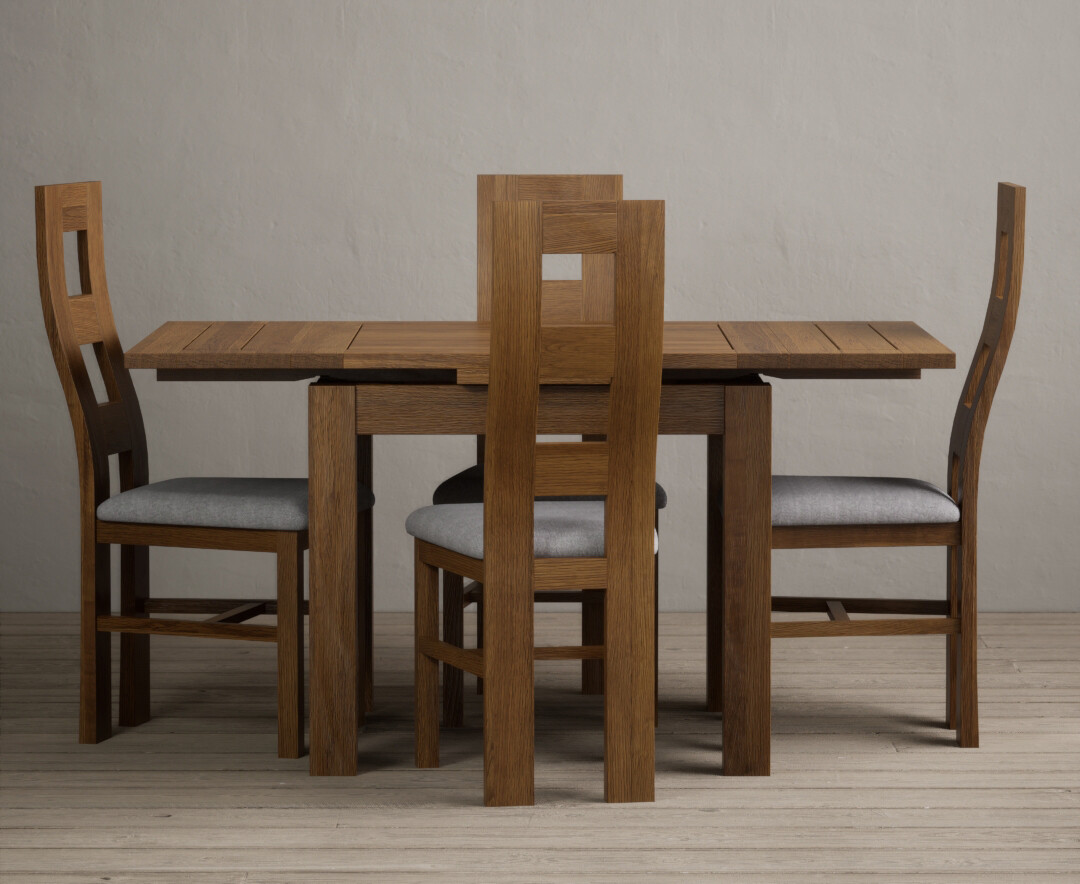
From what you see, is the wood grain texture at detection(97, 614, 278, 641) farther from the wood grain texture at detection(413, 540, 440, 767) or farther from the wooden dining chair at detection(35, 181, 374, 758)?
the wood grain texture at detection(413, 540, 440, 767)

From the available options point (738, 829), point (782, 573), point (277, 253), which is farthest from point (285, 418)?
point (738, 829)

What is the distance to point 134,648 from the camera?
3248 millimetres

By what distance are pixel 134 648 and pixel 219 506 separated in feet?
1.59

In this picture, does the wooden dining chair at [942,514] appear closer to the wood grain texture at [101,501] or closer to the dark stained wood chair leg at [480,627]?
the dark stained wood chair leg at [480,627]

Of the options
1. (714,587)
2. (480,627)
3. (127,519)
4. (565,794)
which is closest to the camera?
(565,794)

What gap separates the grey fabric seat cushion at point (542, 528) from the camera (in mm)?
2695

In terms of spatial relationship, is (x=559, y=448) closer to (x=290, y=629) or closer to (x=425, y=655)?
(x=425, y=655)

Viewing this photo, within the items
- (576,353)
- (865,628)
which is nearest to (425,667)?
(576,353)

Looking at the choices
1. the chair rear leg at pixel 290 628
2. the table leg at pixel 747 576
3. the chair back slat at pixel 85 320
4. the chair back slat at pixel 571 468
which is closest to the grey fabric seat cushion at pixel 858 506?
the table leg at pixel 747 576

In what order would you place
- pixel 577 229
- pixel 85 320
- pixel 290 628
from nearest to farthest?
pixel 577 229 → pixel 290 628 → pixel 85 320

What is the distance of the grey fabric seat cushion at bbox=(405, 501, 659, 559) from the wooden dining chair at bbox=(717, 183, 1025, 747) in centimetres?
40

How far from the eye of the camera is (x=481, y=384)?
2.83 m

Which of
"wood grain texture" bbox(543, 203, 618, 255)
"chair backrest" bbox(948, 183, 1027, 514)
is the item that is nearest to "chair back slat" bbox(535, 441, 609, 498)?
"wood grain texture" bbox(543, 203, 618, 255)

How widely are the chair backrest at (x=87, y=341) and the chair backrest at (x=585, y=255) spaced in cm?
90
